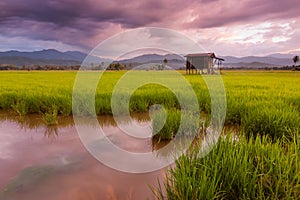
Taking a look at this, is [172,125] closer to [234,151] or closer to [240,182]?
[234,151]

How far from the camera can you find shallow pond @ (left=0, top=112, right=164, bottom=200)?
8.74 ft

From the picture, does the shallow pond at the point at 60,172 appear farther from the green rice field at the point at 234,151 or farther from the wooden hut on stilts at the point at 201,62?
the wooden hut on stilts at the point at 201,62

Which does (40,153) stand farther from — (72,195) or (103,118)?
(103,118)

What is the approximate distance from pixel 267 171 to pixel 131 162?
1853 mm

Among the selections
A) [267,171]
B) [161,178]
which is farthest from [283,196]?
[161,178]

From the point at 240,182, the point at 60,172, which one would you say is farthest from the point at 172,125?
the point at 240,182

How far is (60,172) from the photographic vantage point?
3.15 m

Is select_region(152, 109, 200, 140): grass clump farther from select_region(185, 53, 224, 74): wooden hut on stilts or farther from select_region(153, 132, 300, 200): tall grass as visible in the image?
select_region(185, 53, 224, 74): wooden hut on stilts

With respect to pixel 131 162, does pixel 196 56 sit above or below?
above

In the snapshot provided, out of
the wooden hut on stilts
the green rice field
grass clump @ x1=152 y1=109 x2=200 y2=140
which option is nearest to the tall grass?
the green rice field

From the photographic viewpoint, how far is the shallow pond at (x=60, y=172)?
105 inches

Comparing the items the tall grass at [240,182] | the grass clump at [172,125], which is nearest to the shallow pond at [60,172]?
the grass clump at [172,125]

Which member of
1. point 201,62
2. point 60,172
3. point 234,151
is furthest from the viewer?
point 201,62

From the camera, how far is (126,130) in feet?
17.7
